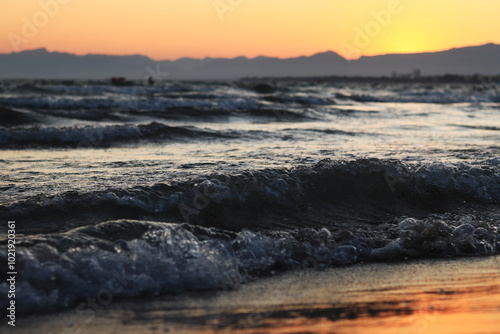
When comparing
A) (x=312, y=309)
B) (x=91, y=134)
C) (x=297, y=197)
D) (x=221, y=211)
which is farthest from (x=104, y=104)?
(x=312, y=309)

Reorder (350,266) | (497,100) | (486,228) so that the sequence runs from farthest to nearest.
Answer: (497,100)
(486,228)
(350,266)

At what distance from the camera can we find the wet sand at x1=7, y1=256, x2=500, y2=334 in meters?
2.86

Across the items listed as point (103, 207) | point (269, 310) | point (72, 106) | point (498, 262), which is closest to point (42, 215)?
point (103, 207)

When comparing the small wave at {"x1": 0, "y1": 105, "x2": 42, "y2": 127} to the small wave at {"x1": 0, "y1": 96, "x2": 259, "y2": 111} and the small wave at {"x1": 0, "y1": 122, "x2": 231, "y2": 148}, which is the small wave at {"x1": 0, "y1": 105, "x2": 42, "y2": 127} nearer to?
the small wave at {"x1": 0, "y1": 122, "x2": 231, "y2": 148}

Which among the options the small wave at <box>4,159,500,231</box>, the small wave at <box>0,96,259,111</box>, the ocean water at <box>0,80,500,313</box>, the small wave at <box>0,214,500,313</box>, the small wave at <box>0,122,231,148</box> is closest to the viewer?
the small wave at <box>0,214,500,313</box>

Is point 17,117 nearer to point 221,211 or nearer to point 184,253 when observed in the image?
point 221,211

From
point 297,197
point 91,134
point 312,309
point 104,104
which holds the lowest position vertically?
point 312,309

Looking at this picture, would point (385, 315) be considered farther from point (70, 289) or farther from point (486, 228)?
point (486, 228)

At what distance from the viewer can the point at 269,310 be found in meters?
3.10

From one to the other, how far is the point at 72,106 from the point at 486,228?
18928mm

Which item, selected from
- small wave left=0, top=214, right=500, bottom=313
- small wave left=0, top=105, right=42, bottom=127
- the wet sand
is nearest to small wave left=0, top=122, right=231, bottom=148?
small wave left=0, top=105, right=42, bottom=127

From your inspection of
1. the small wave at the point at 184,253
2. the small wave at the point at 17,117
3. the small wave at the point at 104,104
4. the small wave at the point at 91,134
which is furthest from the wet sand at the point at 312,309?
the small wave at the point at 104,104

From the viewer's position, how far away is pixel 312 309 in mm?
3121

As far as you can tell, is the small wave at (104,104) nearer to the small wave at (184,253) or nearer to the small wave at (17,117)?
the small wave at (17,117)
